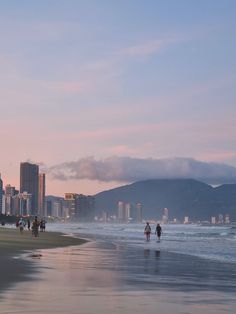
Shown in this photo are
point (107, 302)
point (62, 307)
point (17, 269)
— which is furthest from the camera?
point (17, 269)

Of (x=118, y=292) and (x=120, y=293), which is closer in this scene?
(x=120, y=293)

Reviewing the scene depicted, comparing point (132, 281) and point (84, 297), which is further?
point (132, 281)

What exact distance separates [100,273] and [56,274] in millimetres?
1877

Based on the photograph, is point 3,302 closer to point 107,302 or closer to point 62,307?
point 62,307

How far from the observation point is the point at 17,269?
73.9 ft

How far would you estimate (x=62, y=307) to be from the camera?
511 inches

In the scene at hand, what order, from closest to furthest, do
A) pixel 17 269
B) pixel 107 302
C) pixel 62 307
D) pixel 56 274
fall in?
1. pixel 62 307
2. pixel 107 302
3. pixel 56 274
4. pixel 17 269

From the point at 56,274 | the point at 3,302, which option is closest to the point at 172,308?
the point at 3,302

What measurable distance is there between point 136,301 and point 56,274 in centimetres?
723

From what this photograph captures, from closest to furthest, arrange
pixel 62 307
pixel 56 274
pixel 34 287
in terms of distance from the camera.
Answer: pixel 62 307 < pixel 34 287 < pixel 56 274

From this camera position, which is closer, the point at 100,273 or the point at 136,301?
the point at 136,301

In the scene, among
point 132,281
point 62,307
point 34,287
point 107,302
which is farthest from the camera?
point 132,281

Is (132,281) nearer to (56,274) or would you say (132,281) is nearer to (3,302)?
(56,274)

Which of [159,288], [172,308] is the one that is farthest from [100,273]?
[172,308]
